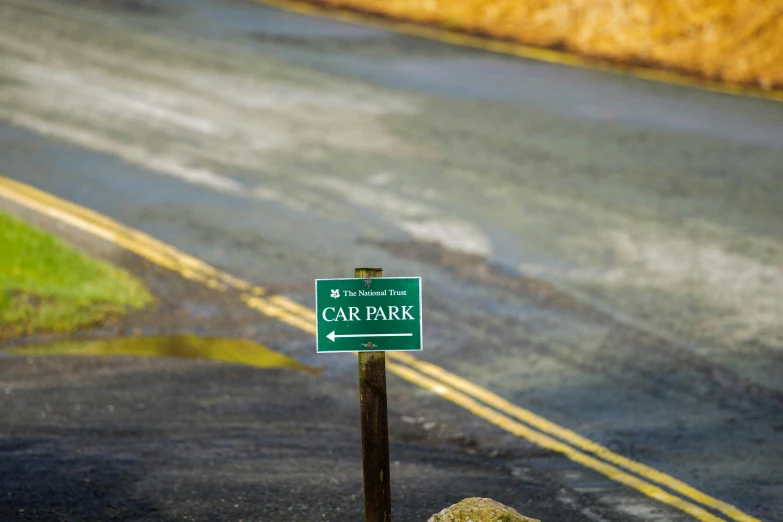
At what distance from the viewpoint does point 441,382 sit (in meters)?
9.75

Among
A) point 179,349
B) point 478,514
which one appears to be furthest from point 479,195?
point 478,514

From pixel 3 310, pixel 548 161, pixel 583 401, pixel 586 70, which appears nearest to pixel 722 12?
pixel 586 70

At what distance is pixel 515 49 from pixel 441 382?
1130 centimetres

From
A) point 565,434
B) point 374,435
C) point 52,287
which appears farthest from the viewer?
→ point 52,287

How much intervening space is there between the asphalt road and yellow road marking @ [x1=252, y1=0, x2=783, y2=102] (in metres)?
0.43

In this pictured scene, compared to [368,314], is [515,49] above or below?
above

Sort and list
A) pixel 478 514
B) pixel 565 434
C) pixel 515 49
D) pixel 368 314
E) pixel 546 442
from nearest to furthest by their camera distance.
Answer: pixel 478 514 < pixel 368 314 < pixel 546 442 < pixel 565 434 < pixel 515 49

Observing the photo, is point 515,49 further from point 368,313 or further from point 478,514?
point 478,514

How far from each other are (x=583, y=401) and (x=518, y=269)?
9.21ft

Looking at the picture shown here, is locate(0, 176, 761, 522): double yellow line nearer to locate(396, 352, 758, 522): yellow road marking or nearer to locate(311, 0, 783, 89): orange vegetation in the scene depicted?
locate(396, 352, 758, 522): yellow road marking

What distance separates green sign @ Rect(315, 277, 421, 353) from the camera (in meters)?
6.06

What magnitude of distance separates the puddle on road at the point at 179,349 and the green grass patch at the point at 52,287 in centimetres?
38

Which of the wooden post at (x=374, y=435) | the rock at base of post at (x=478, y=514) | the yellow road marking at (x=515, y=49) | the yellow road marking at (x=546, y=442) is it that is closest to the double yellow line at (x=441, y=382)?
the yellow road marking at (x=546, y=442)

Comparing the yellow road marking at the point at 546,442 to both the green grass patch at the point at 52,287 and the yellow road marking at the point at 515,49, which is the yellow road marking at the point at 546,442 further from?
the yellow road marking at the point at 515,49
